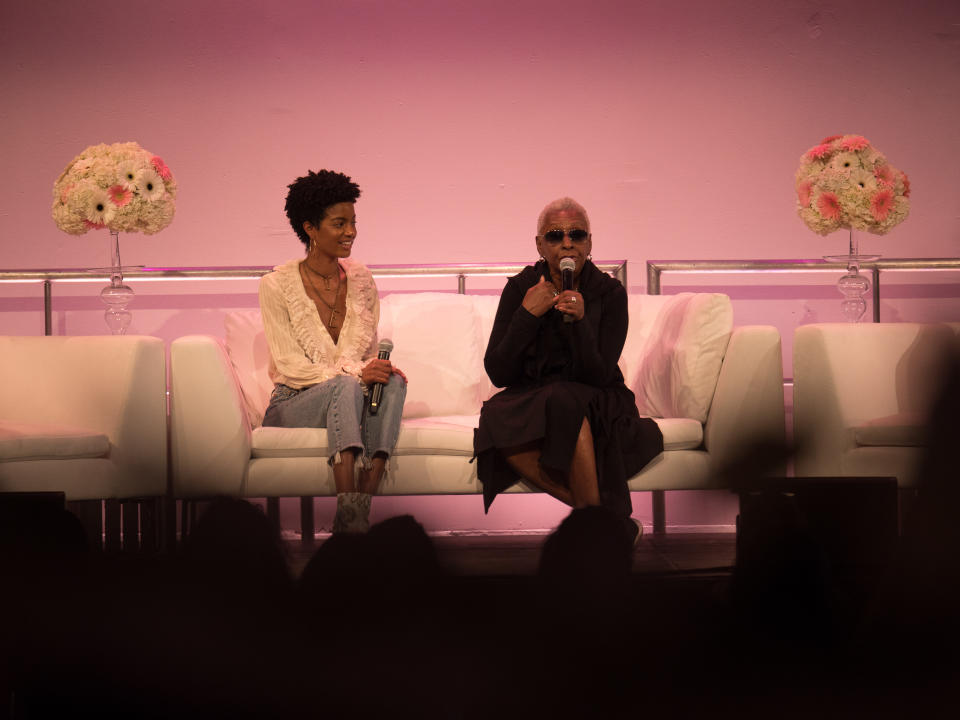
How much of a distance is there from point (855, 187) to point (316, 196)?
1.72 metres

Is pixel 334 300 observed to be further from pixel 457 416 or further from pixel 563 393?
pixel 563 393

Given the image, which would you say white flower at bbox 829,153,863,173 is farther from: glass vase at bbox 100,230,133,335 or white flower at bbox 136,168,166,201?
glass vase at bbox 100,230,133,335

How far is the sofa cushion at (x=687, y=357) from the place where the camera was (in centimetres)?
263

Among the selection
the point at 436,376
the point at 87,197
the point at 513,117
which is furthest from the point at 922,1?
the point at 87,197

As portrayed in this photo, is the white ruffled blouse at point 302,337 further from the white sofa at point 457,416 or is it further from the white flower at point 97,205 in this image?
the white flower at point 97,205

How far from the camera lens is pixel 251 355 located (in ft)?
9.91

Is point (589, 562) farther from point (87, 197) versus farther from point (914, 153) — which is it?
point (914, 153)

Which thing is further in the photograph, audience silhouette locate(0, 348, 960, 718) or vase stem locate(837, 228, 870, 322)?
vase stem locate(837, 228, 870, 322)

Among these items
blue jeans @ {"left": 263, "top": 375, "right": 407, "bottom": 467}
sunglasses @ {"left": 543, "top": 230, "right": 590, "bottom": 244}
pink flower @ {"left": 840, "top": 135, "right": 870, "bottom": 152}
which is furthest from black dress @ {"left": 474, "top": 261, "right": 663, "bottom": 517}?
pink flower @ {"left": 840, "top": 135, "right": 870, "bottom": 152}

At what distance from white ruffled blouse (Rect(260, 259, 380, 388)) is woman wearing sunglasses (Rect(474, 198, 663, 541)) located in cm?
47

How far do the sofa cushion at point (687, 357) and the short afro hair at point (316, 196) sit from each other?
1029 millimetres

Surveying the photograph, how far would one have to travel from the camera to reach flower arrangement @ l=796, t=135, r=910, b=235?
301 cm

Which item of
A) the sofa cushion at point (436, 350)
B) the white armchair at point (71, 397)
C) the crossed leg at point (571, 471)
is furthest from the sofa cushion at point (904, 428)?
the sofa cushion at point (436, 350)

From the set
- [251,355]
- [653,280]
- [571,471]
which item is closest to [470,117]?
[653,280]
